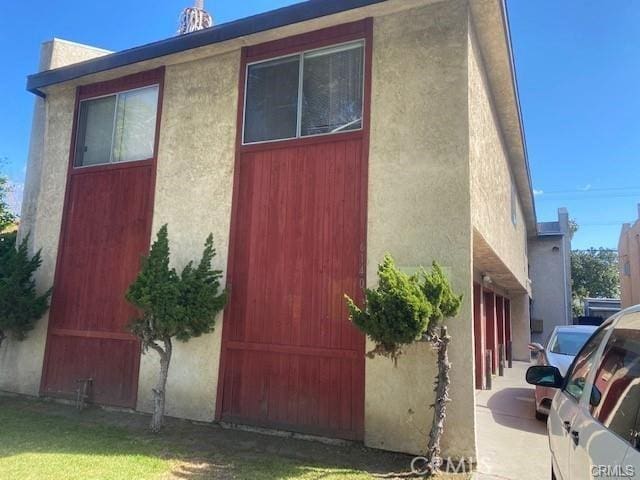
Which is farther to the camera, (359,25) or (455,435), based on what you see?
(359,25)

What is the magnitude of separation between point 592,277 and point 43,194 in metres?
38.9

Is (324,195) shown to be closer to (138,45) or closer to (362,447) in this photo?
(362,447)

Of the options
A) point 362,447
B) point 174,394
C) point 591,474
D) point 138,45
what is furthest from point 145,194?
point 591,474

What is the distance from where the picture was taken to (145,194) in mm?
7746

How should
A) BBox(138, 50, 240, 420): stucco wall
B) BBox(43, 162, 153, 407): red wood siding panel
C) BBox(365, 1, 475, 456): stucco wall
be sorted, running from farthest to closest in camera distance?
BBox(43, 162, 153, 407): red wood siding panel
BBox(138, 50, 240, 420): stucco wall
BBox(365, 1, 475, 456): stucco wall

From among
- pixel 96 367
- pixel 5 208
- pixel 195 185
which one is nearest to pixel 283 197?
pixel 195 185

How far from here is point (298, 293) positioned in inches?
248

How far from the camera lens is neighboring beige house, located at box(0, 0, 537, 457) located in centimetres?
570

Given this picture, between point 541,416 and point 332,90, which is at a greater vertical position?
point 332,90

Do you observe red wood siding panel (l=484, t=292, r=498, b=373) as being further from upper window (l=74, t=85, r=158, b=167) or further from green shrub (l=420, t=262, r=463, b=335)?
upper window (l=74, t=85, r=158, b=167)

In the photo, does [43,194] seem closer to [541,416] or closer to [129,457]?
[129,457]

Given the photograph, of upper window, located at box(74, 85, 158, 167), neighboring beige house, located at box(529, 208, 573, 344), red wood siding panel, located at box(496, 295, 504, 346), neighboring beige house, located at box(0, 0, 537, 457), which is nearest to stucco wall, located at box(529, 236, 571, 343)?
neighboring beige house, located at box(529, 208, 573, 344)

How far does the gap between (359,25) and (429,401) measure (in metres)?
5.33

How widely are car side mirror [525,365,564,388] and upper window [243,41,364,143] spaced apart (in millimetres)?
3991
